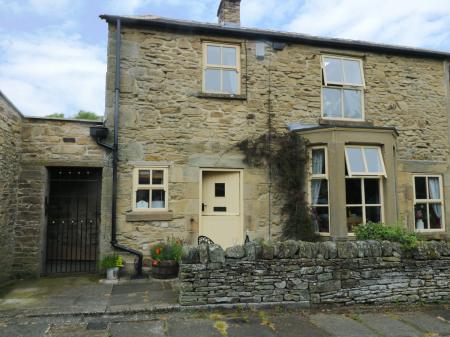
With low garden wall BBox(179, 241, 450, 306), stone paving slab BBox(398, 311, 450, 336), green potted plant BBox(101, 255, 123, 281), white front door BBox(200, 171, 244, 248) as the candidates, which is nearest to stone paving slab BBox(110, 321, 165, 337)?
low garden wall BBox(179, 241, 450, 306)

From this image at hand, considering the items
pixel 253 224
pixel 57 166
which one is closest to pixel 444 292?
pixel 253 224

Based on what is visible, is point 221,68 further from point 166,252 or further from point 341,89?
point 166,252

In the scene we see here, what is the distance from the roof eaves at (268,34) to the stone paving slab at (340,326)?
6.70 meters

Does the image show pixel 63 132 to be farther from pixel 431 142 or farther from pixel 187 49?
pixel 431 142

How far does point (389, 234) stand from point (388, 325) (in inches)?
75.9

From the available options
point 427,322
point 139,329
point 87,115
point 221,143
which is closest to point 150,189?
point 221,143

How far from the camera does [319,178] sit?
8.48m

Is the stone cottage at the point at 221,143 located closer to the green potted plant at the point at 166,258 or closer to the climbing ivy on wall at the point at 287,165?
the climbing ivy on wall at the point at 287,165

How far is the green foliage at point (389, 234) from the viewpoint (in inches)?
242

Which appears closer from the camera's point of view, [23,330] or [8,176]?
[23,330]

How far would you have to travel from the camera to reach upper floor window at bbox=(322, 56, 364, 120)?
30.4 ft

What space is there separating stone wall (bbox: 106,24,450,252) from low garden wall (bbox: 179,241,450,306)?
2.62 m

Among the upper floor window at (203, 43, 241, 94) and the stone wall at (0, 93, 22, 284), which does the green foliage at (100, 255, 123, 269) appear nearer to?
the stone wall at (0, 93, 22, 284)

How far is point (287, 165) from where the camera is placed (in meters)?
8.51
